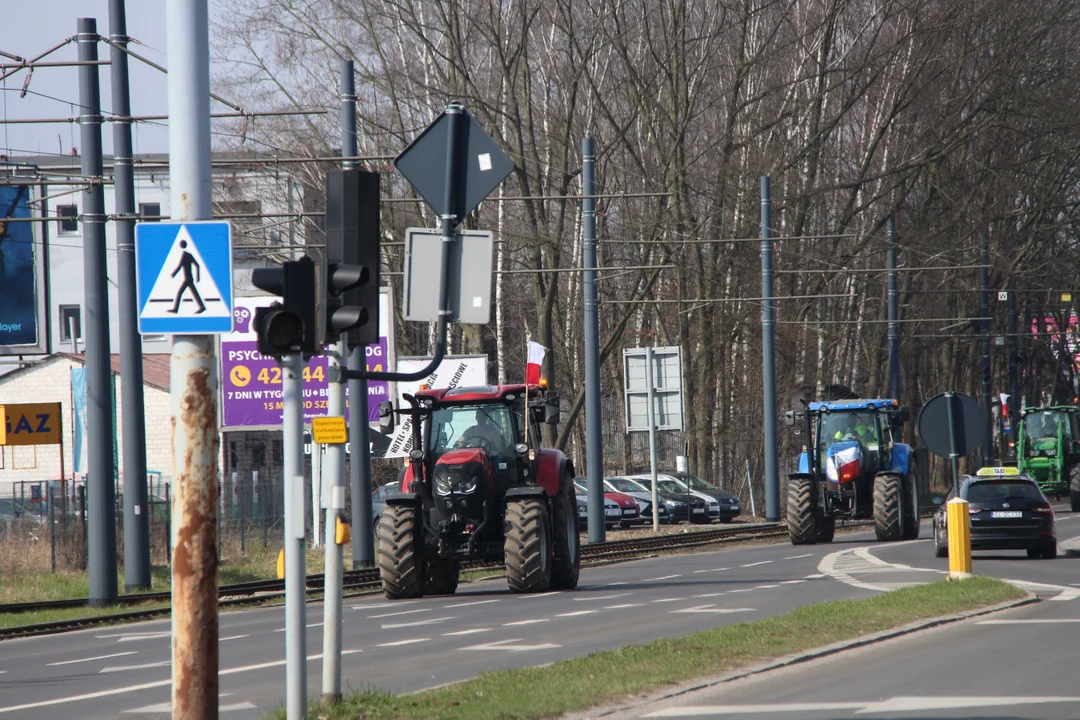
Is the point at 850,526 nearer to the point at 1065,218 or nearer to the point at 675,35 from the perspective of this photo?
the point at 675,35

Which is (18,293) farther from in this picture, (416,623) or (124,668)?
(124,668)

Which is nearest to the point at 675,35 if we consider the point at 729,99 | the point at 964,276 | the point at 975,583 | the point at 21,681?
the point at 729,99

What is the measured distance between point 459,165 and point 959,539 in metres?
10.2

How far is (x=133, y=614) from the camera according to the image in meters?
18.4

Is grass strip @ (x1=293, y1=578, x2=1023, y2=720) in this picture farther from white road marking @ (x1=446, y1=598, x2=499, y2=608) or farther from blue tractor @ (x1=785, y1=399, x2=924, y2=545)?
blue tractor @ (x1=785, y1=399, x2=924, y2=545)

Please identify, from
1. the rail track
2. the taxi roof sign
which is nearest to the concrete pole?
the rail track

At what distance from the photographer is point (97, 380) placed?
774 inches

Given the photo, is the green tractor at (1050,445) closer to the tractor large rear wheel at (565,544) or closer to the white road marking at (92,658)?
the tractor large rear wheel at (565,544)

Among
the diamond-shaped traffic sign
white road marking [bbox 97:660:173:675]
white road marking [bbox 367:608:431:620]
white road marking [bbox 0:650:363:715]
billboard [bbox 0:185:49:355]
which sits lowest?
white road marking [bbox 367:608:431:620]

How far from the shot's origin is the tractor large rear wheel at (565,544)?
1941cm

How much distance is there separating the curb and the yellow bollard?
137 cm

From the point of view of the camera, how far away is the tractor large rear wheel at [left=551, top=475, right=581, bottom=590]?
19406 mm

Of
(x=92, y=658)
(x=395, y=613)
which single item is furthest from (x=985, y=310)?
(x=92, y=658)

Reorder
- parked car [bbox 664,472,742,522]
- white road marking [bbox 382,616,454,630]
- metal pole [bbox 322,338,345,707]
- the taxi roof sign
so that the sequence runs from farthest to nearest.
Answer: parked car [bbox 664,472,742,522], the taxi roof sign, white road marking [bbox 382,616,454,630], metal pole [bbox 322,338,345,707]
